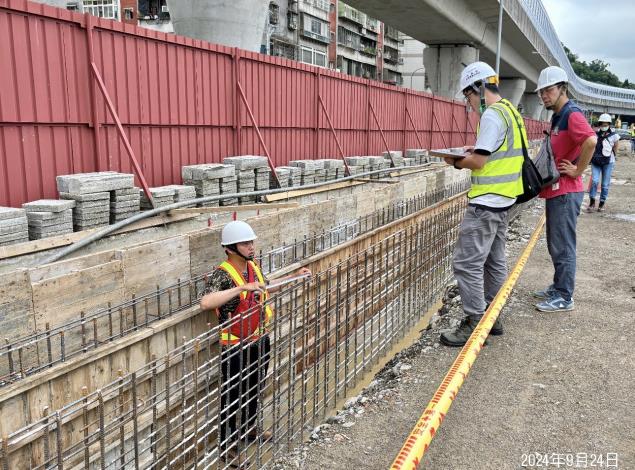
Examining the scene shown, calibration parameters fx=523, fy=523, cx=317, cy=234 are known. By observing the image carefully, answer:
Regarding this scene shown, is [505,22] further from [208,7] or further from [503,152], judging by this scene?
[503,152]

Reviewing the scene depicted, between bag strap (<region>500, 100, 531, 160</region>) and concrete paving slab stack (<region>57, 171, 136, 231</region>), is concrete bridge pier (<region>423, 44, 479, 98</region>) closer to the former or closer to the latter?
bag strap (<region>500, 100, 531, 160</region>)

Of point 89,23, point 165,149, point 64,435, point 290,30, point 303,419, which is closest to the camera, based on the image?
point 64,435

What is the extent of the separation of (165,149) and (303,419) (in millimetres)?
5288

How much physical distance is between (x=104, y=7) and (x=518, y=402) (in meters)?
46.5

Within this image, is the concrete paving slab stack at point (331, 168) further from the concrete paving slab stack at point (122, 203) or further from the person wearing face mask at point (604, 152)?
the person wearing face mask at point (604, 152)

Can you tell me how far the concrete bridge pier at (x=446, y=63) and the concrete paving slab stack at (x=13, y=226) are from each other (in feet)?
77.9

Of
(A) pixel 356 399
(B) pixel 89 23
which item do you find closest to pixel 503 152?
(A) pixel 356 399

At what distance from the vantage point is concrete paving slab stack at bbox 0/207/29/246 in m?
4.87

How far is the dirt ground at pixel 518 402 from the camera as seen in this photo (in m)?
3.36

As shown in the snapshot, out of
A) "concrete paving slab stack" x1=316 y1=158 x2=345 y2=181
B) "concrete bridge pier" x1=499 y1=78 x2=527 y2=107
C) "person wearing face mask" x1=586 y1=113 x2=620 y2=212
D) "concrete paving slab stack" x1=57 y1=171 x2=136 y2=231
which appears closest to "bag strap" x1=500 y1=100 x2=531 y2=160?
"concrete paving slab stack" x1=57 y1=171 x2=136 y2=231

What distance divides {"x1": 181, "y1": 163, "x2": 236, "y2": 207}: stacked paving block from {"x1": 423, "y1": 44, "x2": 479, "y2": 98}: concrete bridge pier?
20513 mm

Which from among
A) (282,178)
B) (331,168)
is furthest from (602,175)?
(282,178)

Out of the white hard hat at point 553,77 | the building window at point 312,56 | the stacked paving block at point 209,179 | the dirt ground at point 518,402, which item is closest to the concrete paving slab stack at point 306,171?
the stacked paving block at point 209,179

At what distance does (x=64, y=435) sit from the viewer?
3400 mm
